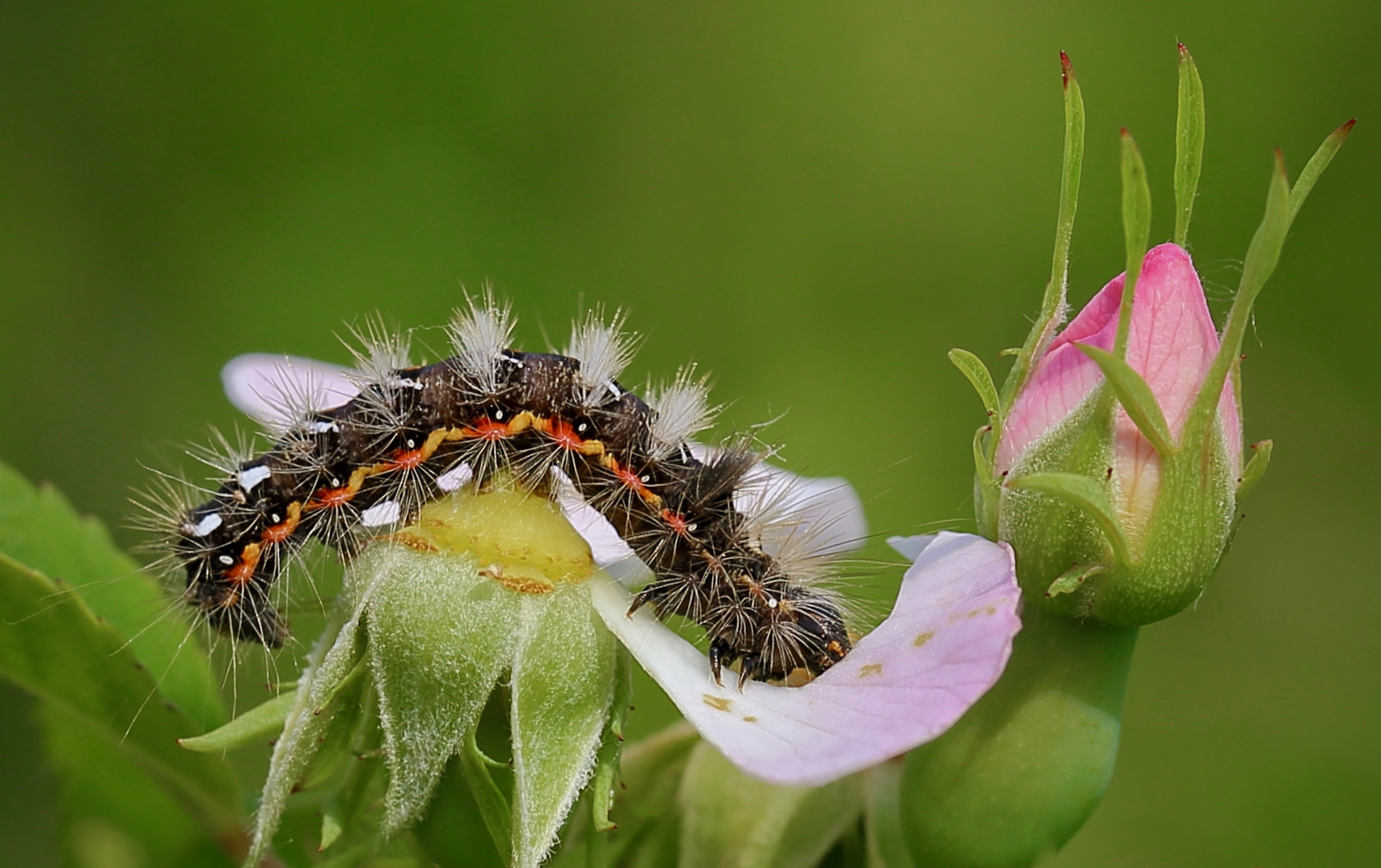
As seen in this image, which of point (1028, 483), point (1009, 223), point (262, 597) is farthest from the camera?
point (1009, 223)

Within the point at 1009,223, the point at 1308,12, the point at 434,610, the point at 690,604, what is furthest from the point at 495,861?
the point at 1308,12

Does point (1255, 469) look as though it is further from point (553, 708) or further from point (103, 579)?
point (103, 579)

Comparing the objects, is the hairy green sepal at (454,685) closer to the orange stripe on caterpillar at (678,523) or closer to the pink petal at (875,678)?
the pink petal at (875,678)

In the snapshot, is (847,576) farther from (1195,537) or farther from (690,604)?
(1195,537)

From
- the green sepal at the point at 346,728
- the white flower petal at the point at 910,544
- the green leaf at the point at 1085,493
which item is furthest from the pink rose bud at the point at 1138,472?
the green sepal at the point at 346,728

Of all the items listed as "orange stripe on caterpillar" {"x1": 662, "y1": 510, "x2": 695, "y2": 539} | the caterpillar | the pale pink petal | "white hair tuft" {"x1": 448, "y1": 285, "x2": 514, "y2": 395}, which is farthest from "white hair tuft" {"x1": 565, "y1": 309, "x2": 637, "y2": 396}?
the pale pink petal

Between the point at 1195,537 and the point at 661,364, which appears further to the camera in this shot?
the point at 661,364

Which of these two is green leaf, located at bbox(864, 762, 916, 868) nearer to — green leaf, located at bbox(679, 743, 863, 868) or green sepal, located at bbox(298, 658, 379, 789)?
green leaf, located at bbox(679, 743, 863, 868)
